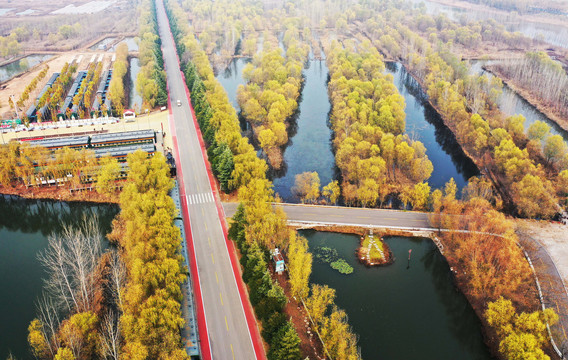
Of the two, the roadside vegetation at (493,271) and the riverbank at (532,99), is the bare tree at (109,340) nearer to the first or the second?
the roadside vegetation at (493,271)

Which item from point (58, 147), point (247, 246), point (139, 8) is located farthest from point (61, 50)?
point (247, 246)

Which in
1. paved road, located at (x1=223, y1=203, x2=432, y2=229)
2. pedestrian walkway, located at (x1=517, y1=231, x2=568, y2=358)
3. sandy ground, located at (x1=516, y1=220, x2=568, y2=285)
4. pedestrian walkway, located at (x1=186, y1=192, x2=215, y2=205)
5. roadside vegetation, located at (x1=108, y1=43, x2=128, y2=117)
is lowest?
pedestrian walkway, located at (x1=517, y1=231, x2=568, y2=358)

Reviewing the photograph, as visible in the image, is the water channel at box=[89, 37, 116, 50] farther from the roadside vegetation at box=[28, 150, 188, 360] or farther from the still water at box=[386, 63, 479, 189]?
the roadside vegetation at box=[28, 150, 188, 360]

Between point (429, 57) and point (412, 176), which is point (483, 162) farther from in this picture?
point (429, 57)

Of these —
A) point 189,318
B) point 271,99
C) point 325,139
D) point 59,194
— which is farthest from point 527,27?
point 189,318

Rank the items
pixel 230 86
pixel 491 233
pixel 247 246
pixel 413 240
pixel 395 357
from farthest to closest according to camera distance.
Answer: pixel 230 86 → pixel 413 240 → pixel 491 233 → pixel 247 246 → pixel 395 357

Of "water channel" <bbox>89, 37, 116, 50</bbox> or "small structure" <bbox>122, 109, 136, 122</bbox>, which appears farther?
"water channel" <bbox>89, 37, 116, 50</bbox>

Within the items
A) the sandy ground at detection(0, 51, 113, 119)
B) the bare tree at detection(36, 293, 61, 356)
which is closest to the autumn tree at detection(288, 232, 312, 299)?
the bare tree at detection(36, 293, 61, 356)
